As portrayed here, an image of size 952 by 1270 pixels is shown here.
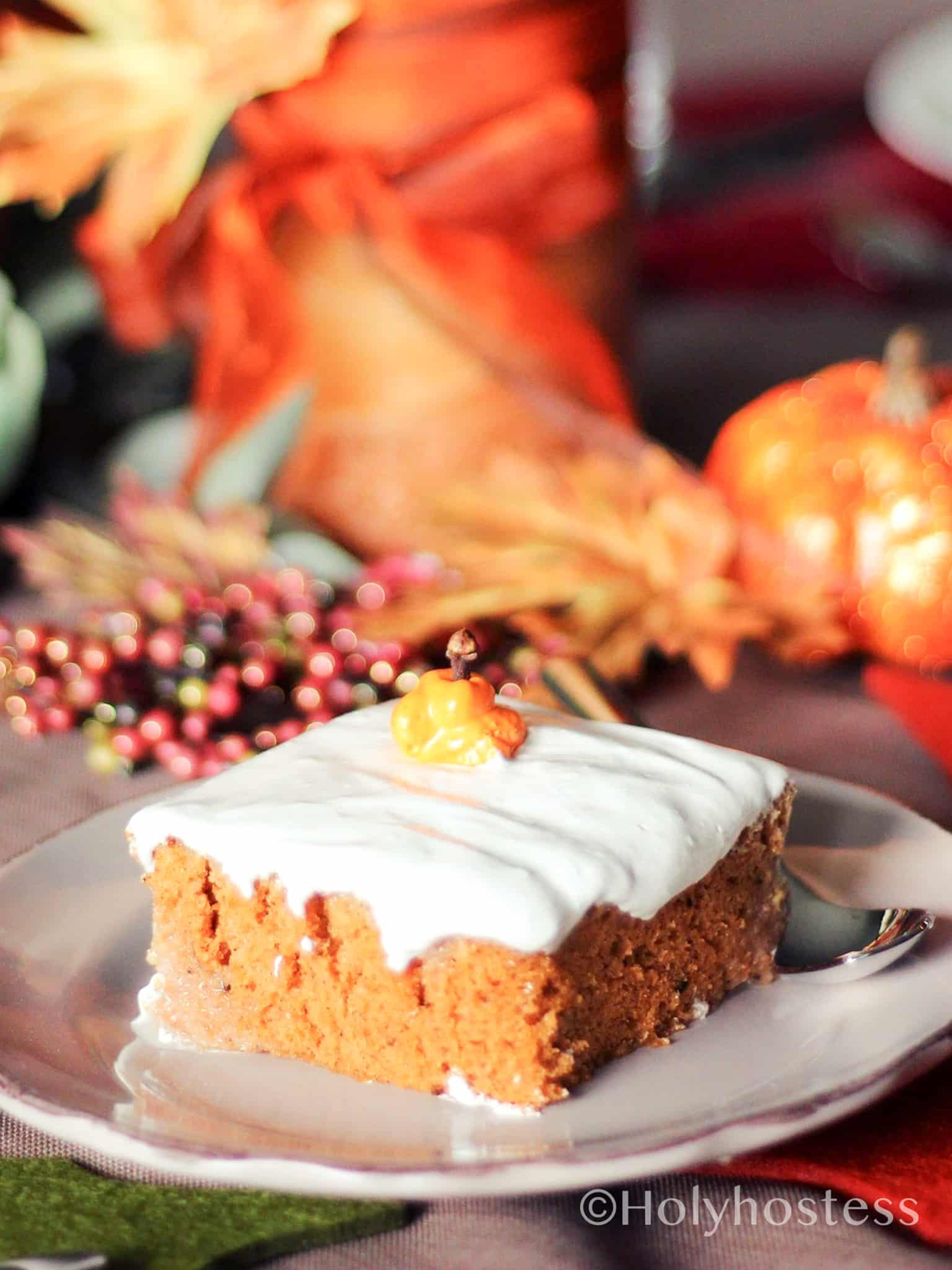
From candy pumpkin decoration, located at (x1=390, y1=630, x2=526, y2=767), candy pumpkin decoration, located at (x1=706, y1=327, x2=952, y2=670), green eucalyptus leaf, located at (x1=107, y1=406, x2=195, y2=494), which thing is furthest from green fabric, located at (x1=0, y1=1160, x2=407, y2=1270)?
green eucalyptus leaf, located at (x1=107, y1=406, x2=195, y2=494)

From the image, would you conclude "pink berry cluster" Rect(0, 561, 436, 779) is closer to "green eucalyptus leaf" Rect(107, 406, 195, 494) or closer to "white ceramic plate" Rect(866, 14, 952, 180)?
"green eucalyptus leaf" Rect(107, 406, 195, 494)

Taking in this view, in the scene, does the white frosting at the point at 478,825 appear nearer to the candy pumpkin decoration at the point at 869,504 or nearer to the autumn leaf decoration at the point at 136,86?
the candy pumpkin decoration at the point at 869,504

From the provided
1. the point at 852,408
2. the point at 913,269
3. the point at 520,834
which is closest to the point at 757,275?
the point at 913,269

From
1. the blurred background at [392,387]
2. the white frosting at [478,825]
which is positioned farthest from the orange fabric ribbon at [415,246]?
the white frosting at [478,825]

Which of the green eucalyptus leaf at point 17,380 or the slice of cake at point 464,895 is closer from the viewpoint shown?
the slice of cake at point 464,895

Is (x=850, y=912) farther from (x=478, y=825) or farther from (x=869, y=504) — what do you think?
(x=869, y=504)

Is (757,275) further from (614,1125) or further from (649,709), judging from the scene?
(614,1125)
